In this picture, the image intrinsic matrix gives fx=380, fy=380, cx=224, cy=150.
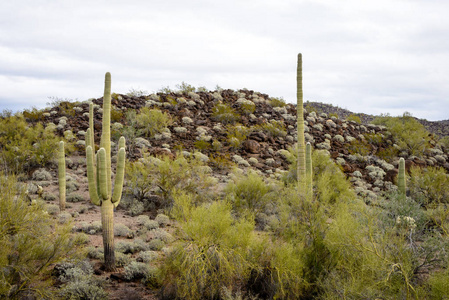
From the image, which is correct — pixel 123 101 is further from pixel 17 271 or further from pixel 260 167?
pixel 17 271

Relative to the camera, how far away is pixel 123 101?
29219 millimetres

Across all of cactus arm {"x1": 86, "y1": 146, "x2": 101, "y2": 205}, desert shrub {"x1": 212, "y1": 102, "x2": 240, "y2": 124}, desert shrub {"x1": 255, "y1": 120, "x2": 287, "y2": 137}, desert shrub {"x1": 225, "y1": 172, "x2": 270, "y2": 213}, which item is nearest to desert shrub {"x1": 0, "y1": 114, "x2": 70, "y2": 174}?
cactus arm {"x1": 86, "y1": 146, "x2": 101, "y2": 205}

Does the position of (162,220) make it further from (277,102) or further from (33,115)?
(277,102)

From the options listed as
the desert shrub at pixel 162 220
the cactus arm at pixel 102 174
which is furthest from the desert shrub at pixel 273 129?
the cactus arm at pixel 102 174

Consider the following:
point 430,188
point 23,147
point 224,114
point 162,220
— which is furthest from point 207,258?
point 224,114

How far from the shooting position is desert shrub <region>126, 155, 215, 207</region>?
14.4 m

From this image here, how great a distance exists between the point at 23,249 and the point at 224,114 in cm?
2240

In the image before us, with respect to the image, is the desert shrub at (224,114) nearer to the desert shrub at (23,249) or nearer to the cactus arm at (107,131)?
→ the cactus arm at (107,131)

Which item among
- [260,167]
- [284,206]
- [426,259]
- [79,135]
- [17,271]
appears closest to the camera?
[426,259]

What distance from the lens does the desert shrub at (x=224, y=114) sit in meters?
28.2

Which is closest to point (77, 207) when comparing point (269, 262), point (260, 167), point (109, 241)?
point (109, 241)

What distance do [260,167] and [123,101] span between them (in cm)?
1317

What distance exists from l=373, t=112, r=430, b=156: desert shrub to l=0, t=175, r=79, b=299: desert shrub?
91.7 ft

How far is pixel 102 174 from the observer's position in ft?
29.0
